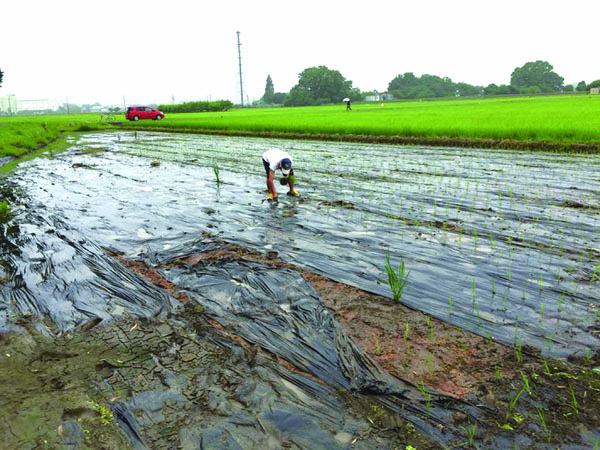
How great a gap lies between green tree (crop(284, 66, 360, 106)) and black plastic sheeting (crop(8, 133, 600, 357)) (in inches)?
2823

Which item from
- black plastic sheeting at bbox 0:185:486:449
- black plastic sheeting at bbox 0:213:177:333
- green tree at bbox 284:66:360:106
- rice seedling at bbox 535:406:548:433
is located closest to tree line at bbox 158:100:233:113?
green tree at bbox 284:66:360:106

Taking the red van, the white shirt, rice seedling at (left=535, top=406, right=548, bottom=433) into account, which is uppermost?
the red van

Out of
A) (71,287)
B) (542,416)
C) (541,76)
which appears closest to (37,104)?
(541,76)

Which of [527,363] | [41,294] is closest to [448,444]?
[527,363]

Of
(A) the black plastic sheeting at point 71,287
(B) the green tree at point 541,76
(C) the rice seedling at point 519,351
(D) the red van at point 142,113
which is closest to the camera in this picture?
(C) the rice seedling at point 519,351

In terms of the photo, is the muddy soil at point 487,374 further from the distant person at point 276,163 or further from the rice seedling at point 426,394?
the distant person at point 276,163

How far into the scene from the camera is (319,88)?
8362cm

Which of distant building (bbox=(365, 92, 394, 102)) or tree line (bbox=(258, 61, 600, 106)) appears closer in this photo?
distant building (bbox=(365, 92, 394, 102))

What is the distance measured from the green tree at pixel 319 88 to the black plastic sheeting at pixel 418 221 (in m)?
71.7

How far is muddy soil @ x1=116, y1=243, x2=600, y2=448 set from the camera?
2061 millimetres

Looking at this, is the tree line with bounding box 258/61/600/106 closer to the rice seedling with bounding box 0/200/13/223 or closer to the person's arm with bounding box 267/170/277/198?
the person's arm with bounding box 267/170/277/198

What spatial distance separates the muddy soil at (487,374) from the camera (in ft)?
6.76

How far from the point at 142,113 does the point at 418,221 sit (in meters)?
A: 35.5

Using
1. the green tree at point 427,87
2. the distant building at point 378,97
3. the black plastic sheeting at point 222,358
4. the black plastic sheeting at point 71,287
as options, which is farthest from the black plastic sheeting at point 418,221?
the green tree at point 427,87
